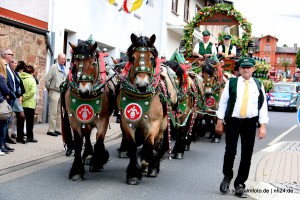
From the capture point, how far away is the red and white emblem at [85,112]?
26.4ft

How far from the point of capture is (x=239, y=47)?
17.6 meters

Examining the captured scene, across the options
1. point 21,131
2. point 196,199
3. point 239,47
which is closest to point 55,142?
point 21,131

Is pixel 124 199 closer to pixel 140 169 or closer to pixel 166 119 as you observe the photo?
pixel 140 169

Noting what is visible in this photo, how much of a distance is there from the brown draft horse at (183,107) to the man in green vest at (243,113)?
263 centimetres

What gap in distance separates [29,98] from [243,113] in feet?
19.4

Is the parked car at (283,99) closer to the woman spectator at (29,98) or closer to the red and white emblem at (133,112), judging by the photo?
the woman spectator at (29,98)

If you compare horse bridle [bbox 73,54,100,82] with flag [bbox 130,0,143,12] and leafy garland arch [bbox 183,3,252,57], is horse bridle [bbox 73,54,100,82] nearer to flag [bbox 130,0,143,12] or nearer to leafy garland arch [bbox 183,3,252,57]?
leafy garland arch [bbox 183,3,252,57]

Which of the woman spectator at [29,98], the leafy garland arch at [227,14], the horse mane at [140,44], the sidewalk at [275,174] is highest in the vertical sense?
→ the leafy garland arch at [227,14]

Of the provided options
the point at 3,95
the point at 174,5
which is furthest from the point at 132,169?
the point at 174,5

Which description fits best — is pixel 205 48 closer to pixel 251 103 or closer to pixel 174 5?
pixel 251 103

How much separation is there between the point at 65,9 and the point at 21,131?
6077 mm

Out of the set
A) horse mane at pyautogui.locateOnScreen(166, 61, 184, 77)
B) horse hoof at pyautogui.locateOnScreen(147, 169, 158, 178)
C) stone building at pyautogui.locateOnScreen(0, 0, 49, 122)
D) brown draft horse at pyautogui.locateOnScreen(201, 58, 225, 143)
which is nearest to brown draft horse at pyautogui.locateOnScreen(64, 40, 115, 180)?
horse hoof at pyautogui.locateOnScreen(147, 169, 158, 178)

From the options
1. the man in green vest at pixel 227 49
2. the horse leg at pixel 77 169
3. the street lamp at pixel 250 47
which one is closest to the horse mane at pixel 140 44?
the horse leg at pixel 77 169

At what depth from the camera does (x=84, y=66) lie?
768cm
